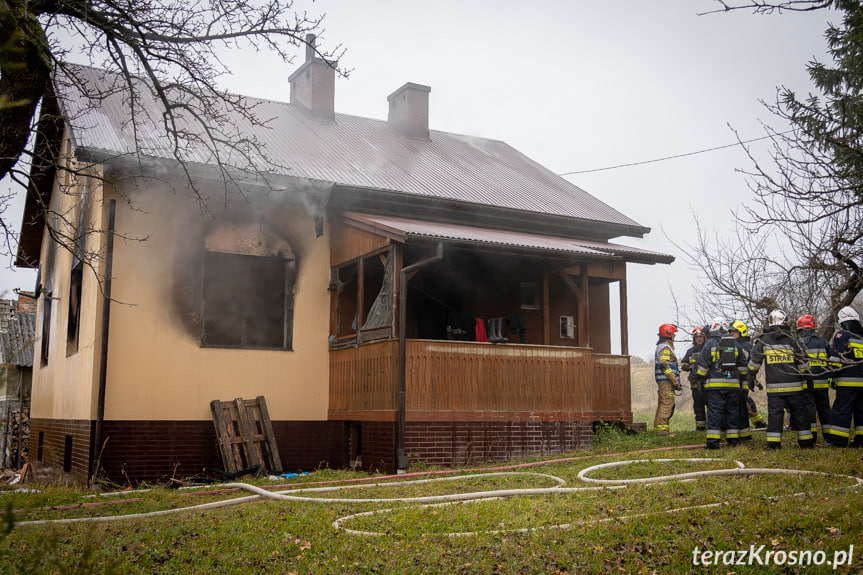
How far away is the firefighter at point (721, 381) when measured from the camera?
450 inches

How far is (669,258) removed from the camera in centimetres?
1538

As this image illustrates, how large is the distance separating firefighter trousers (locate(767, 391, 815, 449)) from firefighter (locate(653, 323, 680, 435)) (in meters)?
3.26

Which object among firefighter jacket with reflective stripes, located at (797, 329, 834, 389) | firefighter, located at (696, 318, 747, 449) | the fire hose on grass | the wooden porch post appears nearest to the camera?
the fire hose on grass

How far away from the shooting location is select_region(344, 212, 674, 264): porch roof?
1221 cm

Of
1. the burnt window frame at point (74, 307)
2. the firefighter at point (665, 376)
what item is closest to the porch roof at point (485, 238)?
the firefighter at point (665, 376)

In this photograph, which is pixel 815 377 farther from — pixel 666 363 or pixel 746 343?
pixel 666 363

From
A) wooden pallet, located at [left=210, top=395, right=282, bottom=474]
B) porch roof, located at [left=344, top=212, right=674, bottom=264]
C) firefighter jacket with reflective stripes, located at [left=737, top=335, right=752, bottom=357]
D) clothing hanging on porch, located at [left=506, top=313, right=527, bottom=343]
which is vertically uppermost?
porch roof, located at [left=344, top=212, right=674, bottom=264]

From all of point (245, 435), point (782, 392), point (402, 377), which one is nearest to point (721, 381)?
point (782, 392)

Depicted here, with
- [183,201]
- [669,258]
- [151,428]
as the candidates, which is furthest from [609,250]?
[151,428]

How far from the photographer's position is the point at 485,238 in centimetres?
1287

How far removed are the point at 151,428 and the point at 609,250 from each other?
28.4ft

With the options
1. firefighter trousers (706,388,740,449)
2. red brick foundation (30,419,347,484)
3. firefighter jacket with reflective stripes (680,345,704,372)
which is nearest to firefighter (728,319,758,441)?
firefighter trousers (706,388,740,449)

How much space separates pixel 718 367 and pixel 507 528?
5.86 metres

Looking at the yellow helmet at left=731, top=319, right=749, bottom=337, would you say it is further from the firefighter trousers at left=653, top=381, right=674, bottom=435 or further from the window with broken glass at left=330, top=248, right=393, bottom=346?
the window with broken glass at left=330, top=248, right=393, bottom=346
